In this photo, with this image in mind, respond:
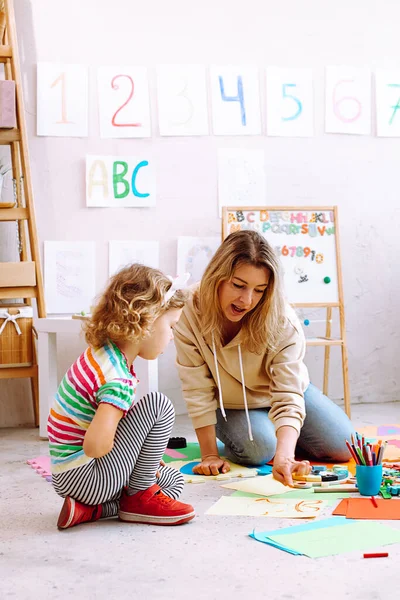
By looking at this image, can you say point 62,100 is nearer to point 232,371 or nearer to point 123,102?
point 123,102

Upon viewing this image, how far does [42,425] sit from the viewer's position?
2.72 m

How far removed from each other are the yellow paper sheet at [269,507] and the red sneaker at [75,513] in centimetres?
25

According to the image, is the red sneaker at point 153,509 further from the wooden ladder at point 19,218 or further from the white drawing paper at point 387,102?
the white drawing paper at point 387,102

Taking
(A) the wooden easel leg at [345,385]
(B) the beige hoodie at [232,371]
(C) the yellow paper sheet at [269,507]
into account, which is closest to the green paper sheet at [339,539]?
(C) the yellow paper sheet at [269,507]

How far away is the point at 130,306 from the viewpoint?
1.62 m

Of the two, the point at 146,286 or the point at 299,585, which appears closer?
the point at 299,585

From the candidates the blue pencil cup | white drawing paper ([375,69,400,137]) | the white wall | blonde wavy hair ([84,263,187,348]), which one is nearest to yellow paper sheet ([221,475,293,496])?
the blue pencil cup

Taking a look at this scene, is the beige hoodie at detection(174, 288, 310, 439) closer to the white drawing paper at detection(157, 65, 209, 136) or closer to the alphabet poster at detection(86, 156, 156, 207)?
the alphabet poster at detection(86, 156, 156, 207)

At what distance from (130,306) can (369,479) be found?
2.33 feet

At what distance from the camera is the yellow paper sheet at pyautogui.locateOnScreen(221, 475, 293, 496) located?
1.92 metres

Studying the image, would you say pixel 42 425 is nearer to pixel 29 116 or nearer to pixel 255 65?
pixel 29 116

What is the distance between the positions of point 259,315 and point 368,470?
49cm

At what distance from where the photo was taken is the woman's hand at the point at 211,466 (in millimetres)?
2127

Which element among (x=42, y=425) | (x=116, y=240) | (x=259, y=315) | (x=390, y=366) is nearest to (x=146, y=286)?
(x=259, y=315)
